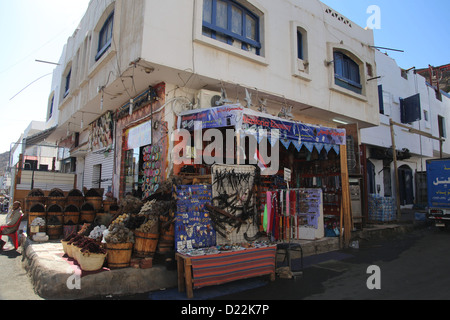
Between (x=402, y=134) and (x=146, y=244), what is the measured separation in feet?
63.3

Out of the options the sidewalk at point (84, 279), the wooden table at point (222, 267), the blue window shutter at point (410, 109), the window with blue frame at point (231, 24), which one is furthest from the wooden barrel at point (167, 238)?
the blue window shutter at point (410, 109)

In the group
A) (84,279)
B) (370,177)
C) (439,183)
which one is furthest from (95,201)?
(370,177)

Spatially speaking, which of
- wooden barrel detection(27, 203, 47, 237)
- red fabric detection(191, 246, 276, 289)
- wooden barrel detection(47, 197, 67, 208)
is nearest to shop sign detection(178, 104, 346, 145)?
red fabric detection(191, 246, 276, 289)

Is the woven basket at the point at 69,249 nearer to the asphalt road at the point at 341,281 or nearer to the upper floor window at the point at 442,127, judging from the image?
the asphalt road at the point at 341,281

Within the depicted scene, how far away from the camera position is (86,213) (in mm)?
8492

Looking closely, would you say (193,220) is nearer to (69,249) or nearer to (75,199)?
(69,249)

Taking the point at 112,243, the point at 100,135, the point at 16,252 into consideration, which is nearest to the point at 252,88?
the point at 112,243

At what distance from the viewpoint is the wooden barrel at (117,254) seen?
5.22 m

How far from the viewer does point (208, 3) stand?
8.70 metres

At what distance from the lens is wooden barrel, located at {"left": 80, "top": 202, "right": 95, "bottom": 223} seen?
27.8ft

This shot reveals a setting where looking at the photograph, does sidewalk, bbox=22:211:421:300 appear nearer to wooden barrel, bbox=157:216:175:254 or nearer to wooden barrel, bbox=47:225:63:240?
wooden barrel, bbox=157:216:175:254

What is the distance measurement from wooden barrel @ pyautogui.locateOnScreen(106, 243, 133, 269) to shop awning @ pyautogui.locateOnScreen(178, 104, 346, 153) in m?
3.55
